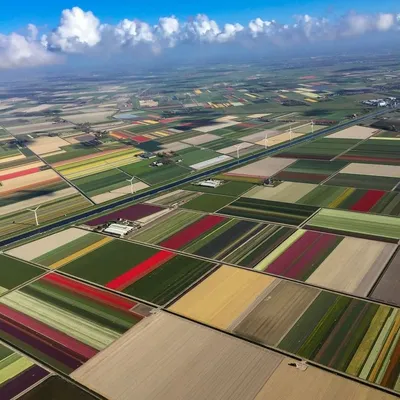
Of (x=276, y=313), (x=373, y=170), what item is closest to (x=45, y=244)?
(x=276, y=313)

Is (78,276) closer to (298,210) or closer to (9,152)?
(298,210)

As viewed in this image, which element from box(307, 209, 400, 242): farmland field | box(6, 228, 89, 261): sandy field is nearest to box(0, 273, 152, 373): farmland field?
box(6, 228, 89, 261): sandy field

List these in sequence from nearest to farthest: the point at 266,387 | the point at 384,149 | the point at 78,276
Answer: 1. the point at 266,387
2. the point at 78,276
3. the point at 384,149

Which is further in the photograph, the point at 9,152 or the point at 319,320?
the point at 9,152

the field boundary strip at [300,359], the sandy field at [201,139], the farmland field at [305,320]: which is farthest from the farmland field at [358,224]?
the sandy field at [201,139]

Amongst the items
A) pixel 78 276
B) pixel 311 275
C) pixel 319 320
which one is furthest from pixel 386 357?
pixel 78 276

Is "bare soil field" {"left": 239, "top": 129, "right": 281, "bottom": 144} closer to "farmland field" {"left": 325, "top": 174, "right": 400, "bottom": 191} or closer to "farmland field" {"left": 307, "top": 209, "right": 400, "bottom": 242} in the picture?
"farmland field" {"left": 325, "top": 174, "right": 400, "bottom": 191}
